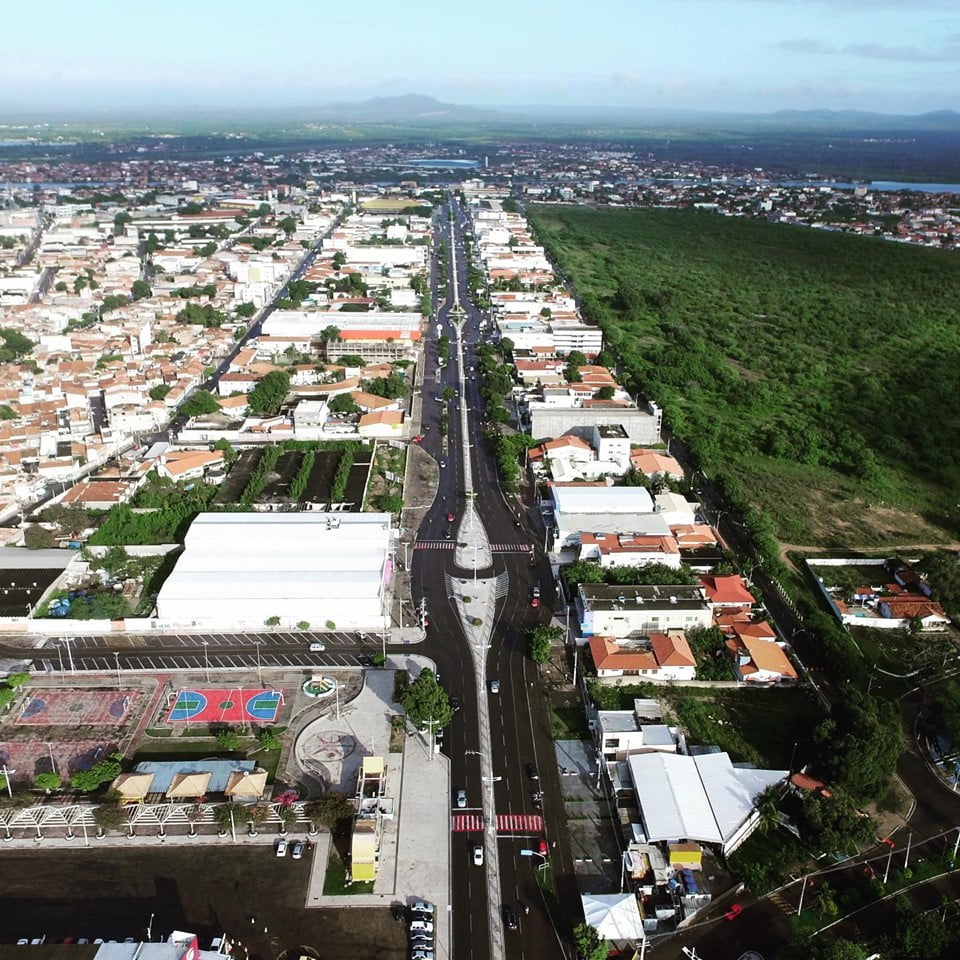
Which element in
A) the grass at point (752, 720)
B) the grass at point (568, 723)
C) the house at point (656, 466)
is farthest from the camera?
the house at point (656, 466)

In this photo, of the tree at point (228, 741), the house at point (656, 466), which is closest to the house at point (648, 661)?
the tree at point (228, 741)

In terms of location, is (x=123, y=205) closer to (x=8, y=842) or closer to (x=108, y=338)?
(x=108, y=338)

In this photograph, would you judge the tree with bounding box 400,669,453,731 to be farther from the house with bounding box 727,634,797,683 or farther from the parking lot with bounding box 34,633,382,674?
the house with bounding box 727,634,797,683

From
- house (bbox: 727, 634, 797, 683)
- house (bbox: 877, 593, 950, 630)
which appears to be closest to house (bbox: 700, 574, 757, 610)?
house (bbox: 727, 634, 797, 683)

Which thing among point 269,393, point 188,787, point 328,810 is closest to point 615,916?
point 328,810

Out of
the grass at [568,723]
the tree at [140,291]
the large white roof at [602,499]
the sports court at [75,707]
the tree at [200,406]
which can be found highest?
the tree at [140,291]

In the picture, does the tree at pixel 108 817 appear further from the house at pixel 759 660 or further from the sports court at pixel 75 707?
the house at pixel 759 660
